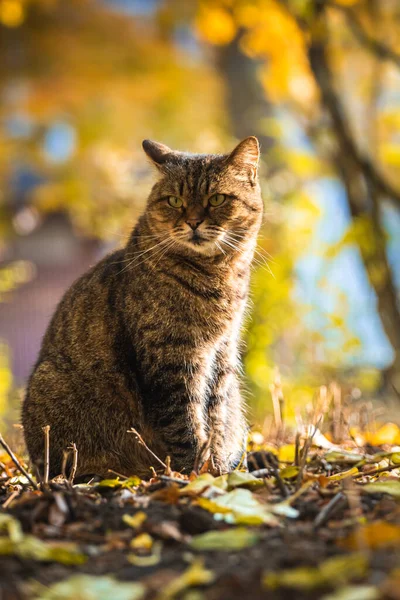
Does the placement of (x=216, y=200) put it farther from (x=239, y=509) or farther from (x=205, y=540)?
(x=205, y=540)

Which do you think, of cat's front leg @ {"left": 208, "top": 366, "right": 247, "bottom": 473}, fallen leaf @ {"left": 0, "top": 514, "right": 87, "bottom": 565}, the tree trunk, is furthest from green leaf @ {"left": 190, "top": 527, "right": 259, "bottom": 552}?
the tree trunk

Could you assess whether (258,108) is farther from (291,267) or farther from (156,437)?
(156,437)

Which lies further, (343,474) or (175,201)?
(175,201)

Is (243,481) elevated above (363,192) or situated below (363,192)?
below

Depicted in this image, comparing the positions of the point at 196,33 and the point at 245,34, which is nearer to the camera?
the point at 245,34

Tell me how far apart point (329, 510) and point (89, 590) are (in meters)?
0.62

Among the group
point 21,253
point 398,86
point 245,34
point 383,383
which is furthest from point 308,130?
point 21,253

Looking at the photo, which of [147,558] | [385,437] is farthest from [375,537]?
[385,437]

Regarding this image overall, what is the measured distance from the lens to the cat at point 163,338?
2443 millimetres

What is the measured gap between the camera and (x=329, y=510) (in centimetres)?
150

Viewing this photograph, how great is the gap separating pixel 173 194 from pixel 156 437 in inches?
39.3

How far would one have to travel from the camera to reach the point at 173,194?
9.19 ft

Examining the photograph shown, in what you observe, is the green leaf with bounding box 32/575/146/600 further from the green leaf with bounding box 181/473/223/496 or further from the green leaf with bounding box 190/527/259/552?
the green leaf with bounding box 181/473/223/496

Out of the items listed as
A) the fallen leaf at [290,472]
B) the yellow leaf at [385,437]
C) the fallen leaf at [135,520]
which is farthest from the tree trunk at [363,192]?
the fallen leaf at [135,520]
